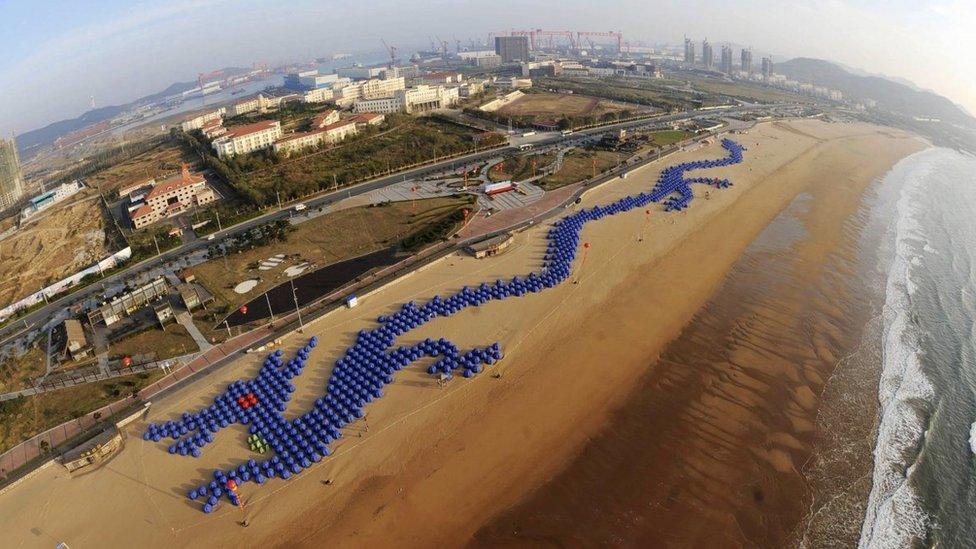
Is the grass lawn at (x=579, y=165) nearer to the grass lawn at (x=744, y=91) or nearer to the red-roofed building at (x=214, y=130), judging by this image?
the red-roofed building at (x=214, y=130)

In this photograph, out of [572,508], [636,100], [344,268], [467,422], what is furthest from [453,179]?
[636,100]

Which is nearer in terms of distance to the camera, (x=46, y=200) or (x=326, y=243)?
(x=326, y=243)

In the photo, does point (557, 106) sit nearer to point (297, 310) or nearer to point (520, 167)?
point (520, 167)

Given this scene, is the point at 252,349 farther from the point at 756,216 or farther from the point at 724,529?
the point at 756,216

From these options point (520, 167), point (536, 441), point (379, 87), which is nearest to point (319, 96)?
point (379, 87)

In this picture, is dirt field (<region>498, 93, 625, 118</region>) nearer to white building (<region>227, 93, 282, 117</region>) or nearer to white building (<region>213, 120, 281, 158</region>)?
white building (<region>213, 120, 281, 158</region>)

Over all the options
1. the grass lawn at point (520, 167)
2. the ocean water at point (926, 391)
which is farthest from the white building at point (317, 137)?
the ocean water at point (926, 391)

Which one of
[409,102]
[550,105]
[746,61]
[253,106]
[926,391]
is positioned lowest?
[926,391]

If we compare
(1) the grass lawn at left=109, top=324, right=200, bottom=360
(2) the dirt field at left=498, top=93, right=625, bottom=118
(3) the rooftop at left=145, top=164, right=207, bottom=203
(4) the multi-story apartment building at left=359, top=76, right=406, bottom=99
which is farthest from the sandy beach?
(4) the multi-story apartment building at left=359, top=76, right=406, bottom=99
